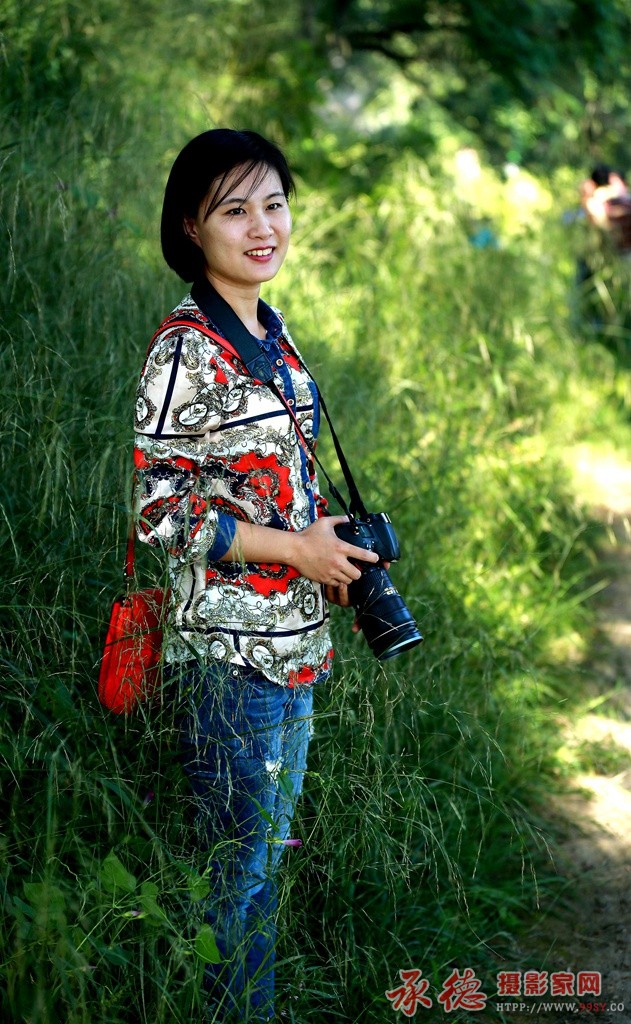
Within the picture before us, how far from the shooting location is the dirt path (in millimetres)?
2543

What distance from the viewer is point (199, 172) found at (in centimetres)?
187

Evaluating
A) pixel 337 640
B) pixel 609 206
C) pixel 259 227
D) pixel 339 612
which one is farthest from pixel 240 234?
pixel 609 206

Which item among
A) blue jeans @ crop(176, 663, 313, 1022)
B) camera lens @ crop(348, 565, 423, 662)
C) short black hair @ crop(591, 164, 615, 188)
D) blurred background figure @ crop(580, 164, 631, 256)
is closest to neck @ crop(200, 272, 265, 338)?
camera lens @ crop(348, 565, 423, 662)

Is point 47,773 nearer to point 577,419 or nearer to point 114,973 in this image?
point 114,973

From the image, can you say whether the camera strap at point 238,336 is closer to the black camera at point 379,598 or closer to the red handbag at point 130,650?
the black camera at point 379,598

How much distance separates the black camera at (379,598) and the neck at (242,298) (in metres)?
0.41

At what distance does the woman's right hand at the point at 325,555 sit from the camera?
1.82 m

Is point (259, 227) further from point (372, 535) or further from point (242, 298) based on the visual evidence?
point (372, 535)

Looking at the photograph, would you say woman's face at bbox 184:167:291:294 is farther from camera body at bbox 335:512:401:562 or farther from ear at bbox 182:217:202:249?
camera body at bbox 335:512:401:562

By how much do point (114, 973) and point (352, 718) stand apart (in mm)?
605

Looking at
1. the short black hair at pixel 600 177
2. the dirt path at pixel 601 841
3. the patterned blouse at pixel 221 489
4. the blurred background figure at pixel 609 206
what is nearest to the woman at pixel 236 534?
the patterned blouse at pixel 221 489

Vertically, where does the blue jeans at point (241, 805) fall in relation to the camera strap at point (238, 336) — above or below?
below

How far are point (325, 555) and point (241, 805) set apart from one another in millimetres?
479

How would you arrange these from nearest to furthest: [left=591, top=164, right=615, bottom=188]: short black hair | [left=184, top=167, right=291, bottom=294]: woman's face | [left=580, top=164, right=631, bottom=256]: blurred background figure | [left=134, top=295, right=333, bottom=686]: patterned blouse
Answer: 1. [left=134, top=295, right=333, bottom=686]: patterned blouse
2. [left=184, top=167, right=291, bottom=294]: woman's face
3. [left=580, top=164, right=631, bottom=256]: blurred background figure
4. [left=591, top=164, right=615, bottom=188]: short black hair
